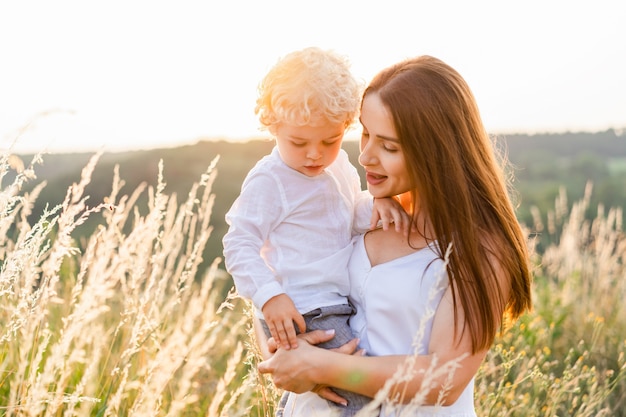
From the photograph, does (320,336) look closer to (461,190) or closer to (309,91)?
(461,190)

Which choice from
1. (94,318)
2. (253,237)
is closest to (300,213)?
(253,237)

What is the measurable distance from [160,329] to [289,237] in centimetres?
172

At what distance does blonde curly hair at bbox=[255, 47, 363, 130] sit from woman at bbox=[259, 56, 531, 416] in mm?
74

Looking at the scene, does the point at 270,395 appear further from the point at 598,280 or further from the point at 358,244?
the point at 598,280

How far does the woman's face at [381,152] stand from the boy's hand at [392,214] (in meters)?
0.04

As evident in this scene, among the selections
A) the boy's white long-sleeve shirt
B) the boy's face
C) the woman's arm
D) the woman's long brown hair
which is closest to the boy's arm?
the boy's white long-sleeve shirt

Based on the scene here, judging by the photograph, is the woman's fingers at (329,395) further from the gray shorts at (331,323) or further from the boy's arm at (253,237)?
the boy's arm at (253,237)

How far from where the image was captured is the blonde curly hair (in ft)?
7.33

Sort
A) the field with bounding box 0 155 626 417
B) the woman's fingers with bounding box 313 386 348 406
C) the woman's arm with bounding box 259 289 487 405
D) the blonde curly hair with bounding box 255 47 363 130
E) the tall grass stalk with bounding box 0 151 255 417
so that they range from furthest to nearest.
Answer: the blonde curly hair with bounding box 255 47 363 130 → the woman's fingers with bounding box 313 386 348 406 → the woman's arm with bounding box 259 289 487 405 → the field with bounding box 0 155 626 417 → the tall grass stalk with bounding box 0 151 255 417

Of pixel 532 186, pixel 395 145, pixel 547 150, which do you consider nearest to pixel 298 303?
pixel 395 145

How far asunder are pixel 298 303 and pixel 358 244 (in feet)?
1.02

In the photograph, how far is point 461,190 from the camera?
2154mm

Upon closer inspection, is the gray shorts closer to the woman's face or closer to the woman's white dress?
the woman's white dress

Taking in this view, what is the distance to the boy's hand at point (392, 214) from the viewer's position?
7.42ft
